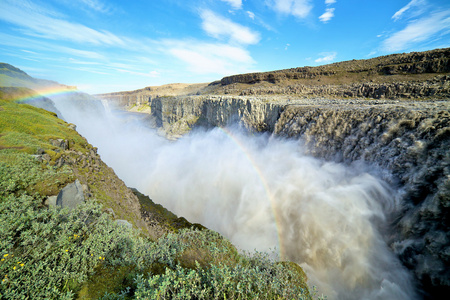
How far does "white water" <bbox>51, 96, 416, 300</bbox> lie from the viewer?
8680 millimetres

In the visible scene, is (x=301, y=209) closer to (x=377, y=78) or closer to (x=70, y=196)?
(x=70, y=196)

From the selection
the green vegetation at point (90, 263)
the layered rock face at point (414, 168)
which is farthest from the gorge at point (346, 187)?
the green vegetation at point (90, 263)

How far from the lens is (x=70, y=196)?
23.6 ft

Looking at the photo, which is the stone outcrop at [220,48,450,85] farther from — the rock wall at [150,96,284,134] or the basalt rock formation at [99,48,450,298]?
the rock wall at [150,96,284,134]

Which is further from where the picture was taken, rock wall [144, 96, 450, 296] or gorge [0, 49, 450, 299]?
gorge [0, 49, 450, 299]

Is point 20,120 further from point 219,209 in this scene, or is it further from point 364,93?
point 364,93

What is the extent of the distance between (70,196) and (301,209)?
43.1ft

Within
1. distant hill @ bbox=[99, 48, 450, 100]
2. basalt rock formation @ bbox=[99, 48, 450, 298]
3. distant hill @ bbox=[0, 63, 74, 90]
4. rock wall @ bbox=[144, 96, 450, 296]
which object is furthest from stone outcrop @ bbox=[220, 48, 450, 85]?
distant hill @ bbox=[0, 63, 74, 90]

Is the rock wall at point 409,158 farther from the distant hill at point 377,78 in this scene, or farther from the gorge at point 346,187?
the distant hill at point 377,78

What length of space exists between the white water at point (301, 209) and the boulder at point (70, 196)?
38.4 feet

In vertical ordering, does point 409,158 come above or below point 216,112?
above

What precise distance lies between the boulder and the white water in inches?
461

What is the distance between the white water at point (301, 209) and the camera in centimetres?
868

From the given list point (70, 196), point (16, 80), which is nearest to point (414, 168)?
point (70, 196)
